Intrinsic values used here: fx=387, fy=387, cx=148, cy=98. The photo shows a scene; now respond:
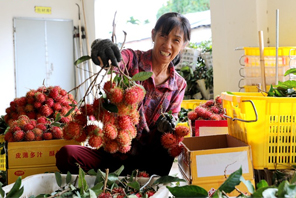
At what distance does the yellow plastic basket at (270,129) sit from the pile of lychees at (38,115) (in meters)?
0.93

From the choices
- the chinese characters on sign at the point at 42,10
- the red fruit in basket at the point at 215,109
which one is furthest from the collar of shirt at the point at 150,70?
the chinese characters on sign at the point at 42,10

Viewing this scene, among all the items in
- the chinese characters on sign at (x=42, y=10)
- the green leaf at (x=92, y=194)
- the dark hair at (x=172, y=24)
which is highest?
the chinese characters on sign at (x=42, y=10)

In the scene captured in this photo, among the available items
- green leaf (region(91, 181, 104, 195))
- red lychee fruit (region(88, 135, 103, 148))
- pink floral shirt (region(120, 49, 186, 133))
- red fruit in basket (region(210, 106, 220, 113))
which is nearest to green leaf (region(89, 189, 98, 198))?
green leaf (region(91, 181, 104, 195))

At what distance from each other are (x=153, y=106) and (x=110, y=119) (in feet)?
1.82

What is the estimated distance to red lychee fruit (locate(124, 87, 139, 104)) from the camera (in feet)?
4.04

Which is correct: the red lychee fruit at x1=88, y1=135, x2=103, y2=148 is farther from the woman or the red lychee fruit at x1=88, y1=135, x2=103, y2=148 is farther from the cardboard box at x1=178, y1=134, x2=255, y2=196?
the woman

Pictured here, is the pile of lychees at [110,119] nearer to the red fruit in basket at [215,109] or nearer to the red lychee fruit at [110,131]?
the red lychee fruit at [110,131]

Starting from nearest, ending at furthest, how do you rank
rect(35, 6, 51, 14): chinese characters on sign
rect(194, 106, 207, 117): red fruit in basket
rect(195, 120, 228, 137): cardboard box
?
rect(195, 120, 228, 137): cardboard box, rect(194, 106, 207, 117): red fruit in basket, rect(35, 6, 51, 14): chinese characters on sign

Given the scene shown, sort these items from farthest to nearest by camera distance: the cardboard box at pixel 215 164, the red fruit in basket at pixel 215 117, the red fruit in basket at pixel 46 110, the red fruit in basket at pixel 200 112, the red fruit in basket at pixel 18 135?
the red fruit in basket at pixel 200 112 < the red fruit in basket at pixel 215 117 < the red fruit in basket at pixel 46 110 < the red fruit in basket at pixel 18 135 < the cardboard box at pixel 215 164

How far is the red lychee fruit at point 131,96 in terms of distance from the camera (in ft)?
4.04

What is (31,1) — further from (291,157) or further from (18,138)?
(291,157)

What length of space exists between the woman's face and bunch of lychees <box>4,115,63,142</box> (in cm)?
63

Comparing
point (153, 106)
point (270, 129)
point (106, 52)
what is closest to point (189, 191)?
point (106, 52)

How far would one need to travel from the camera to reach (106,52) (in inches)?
48.8
